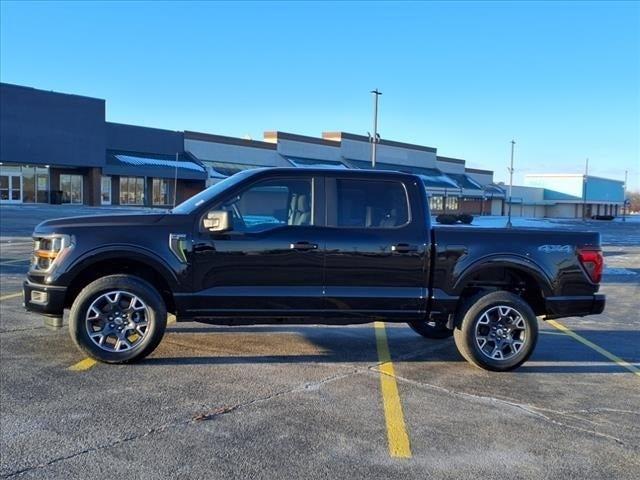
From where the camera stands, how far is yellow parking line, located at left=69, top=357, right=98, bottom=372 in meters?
5.81

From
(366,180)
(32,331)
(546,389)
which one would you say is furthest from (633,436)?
(32,331)

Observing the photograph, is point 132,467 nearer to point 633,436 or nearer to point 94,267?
point 94,267

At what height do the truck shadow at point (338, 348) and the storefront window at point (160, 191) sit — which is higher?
the storefront window at point (160, 191)

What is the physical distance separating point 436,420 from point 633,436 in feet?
4.69

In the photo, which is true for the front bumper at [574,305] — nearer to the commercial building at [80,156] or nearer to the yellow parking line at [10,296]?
the yellow parking line at [10,296]

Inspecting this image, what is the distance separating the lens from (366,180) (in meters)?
6.29

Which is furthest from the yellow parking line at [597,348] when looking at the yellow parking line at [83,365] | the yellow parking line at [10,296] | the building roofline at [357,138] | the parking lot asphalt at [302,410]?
the building roofline at [357,138]

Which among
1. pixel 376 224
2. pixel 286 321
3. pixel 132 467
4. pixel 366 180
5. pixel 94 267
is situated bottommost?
pixel 132 467

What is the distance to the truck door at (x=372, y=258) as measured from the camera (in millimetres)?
6031

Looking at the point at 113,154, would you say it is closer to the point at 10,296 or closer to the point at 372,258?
the point at 10,296

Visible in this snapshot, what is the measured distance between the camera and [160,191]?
178 ft

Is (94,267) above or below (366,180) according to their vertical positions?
below

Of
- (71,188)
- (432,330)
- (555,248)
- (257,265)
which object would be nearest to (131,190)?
(71,188)

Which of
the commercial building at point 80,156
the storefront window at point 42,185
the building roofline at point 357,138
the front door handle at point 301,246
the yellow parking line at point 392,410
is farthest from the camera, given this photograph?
the building roofline at point 357,138
